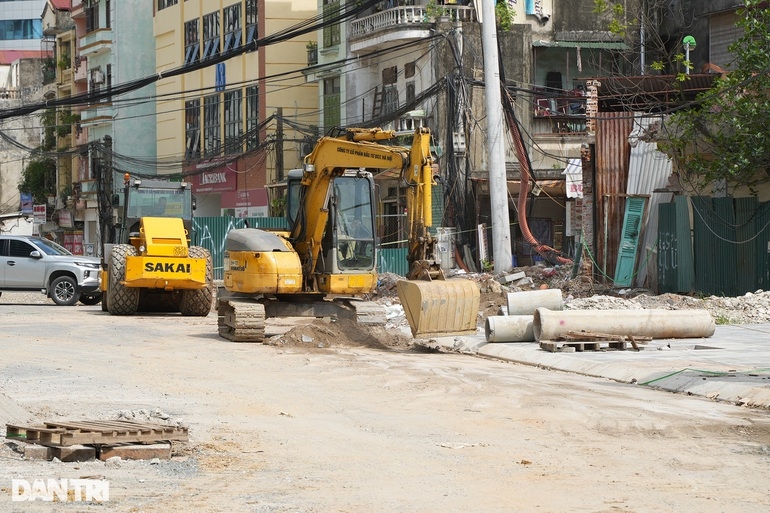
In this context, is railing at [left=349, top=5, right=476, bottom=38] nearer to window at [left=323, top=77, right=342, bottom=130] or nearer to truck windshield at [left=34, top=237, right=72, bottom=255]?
window at [left=323, top=77, right=342, bottom=130]

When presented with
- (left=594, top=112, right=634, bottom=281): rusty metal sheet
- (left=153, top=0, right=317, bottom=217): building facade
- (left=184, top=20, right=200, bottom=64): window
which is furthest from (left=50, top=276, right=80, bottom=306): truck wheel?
(left=184, top=20, right=200, bottom=64): window

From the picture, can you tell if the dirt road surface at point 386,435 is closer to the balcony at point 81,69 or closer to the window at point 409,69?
the window at point 409,69

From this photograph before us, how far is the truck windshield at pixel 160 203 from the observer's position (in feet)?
96.7

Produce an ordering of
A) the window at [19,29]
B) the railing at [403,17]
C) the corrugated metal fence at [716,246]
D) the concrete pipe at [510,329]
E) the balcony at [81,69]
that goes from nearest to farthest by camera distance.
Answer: the concrete pipe at [510,329] → the corrugated metal fence at [716,246] → the railing at [403,17] → the balcony at [81,69] → the window at [19,29]

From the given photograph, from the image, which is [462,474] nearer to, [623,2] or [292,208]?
[292,208]

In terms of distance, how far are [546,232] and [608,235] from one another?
12.6m

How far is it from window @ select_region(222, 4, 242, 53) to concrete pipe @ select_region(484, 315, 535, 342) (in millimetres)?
37881

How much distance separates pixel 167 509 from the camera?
804 centimetres

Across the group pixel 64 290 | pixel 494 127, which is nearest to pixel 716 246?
pixel 494 127

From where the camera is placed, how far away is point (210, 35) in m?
59.1

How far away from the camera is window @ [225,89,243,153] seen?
55.8 metres

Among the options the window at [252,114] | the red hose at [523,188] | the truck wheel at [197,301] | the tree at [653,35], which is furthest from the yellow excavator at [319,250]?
the window at [252,114]

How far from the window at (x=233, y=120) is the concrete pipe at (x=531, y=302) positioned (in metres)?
33.7

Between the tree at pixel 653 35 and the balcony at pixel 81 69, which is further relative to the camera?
the balcony at pixel 81 69
